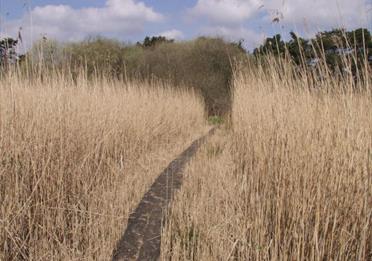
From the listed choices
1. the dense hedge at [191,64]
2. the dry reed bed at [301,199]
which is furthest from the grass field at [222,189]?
the dense hedge at [191,64]

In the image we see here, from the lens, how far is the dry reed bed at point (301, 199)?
2.04m

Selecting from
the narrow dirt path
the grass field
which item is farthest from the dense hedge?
the grass field

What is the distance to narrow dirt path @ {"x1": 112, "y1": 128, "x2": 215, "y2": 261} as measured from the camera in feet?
7.84

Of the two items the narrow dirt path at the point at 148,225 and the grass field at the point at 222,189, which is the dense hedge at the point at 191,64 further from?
the grass field at the point at 222,189

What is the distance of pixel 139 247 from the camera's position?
2.46 meters

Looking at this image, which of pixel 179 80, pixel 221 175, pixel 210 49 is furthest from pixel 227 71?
pixel 221 175

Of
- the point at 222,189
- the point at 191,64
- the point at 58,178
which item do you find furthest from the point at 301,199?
the point at 191,64

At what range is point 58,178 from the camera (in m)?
2.80

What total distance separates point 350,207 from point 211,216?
1097mm

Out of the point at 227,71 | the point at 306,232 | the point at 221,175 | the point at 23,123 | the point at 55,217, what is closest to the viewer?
the point at 306,232

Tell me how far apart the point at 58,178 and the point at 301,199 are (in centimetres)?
188

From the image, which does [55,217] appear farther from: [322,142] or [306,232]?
[322,142]

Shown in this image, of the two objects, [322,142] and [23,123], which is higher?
[23,123]

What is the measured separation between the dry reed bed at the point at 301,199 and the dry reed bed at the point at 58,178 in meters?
0.59
